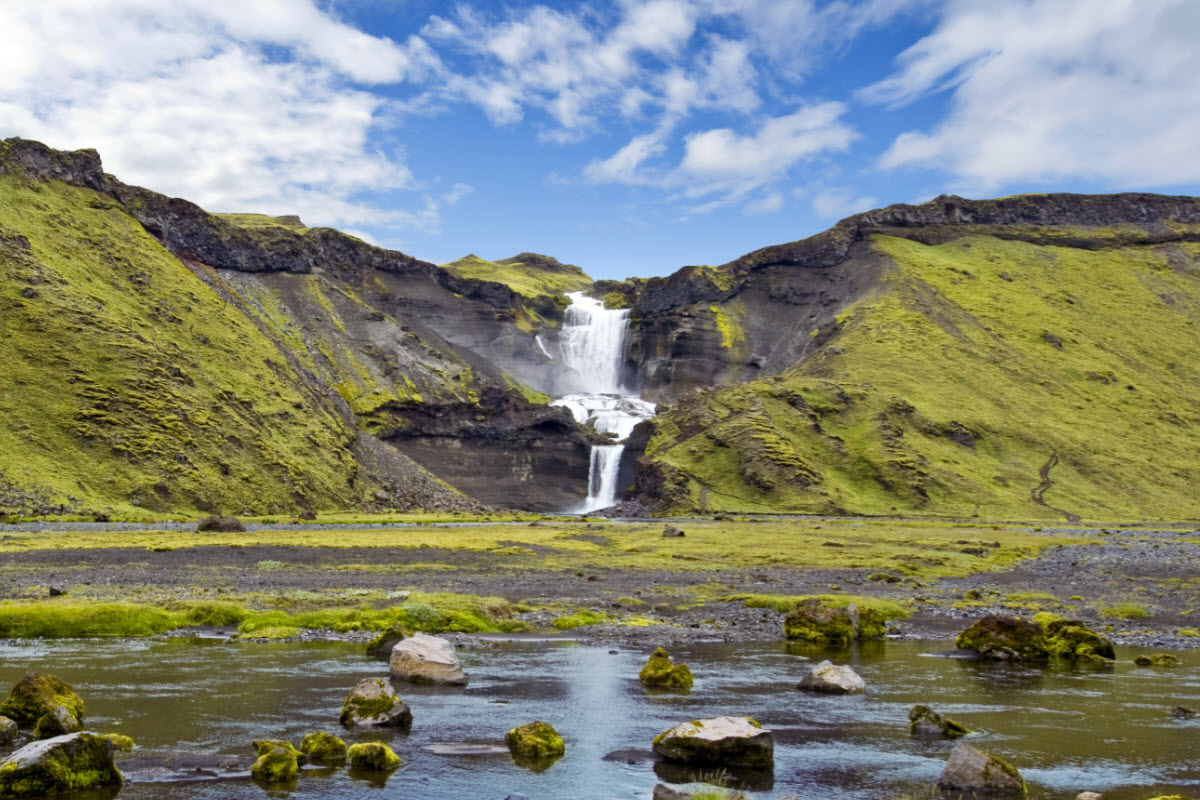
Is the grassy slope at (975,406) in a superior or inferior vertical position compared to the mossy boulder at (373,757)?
superior

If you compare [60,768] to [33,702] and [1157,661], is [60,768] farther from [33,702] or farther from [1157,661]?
[1157,661]

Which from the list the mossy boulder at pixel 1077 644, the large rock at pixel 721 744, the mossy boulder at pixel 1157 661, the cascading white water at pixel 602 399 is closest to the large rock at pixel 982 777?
the large rock at pixel 721 744

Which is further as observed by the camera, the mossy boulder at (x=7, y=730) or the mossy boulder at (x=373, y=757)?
the mossy boulder at (x=7, y=730)

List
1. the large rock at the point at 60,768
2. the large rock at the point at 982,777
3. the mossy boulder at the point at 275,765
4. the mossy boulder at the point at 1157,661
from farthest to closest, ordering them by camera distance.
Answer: the mossy boulder at the point at 1157,661 < the mossy boulder at the point at 275,765 < the large rock at the point at 982,777 < the large rock at the point at 60,768

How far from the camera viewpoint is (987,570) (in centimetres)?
4875

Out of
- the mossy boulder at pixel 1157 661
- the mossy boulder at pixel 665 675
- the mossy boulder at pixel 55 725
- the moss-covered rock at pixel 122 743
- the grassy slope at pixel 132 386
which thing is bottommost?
the moss-covered rock at pixel 122 743

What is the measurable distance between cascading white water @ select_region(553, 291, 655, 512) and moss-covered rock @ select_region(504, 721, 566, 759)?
11075cm

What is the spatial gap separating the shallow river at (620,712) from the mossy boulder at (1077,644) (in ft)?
2.10

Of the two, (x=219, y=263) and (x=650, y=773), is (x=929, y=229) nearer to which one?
(x=219, y=263)

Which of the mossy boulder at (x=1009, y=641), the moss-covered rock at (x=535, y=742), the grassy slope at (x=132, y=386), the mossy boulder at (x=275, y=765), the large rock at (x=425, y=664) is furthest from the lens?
the grassy slope at (x=132, y=386)

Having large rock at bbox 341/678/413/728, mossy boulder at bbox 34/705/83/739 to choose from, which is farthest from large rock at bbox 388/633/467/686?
mossy boulder at bbox 34/705/83/739

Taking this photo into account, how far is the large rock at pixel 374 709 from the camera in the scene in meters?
16.6

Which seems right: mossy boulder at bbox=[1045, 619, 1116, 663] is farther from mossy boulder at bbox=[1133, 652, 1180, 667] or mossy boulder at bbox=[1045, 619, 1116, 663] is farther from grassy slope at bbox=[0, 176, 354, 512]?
grassy slope at bbox=[0, 176, 354, 512]

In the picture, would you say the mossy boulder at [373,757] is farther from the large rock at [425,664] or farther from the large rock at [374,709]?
the large rock at [425,664]
